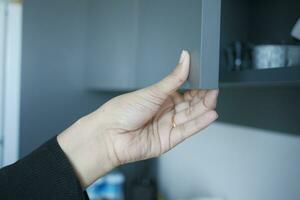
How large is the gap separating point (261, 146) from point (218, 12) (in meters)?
0.59

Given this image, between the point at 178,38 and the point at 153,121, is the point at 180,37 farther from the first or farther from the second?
the point at 153,121

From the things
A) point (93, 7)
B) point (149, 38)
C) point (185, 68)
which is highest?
point (93, 7)

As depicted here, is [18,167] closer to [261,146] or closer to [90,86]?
[261,146]

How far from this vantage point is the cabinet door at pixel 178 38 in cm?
40

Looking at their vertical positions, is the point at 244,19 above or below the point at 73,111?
above

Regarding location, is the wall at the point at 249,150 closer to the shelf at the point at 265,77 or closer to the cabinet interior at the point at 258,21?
the cabinet interior at the point at 258,21

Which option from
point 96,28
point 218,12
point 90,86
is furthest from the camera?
point 90,86

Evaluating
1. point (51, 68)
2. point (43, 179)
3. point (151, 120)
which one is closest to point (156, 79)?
point (151, 120)

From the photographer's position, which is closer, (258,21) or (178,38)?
(178,38)

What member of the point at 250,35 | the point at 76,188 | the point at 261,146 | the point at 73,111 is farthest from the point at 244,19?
the point at 73,111

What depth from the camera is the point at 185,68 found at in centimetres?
50

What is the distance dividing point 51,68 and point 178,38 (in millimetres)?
1109

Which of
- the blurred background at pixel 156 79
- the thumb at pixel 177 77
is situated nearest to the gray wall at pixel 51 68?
the blurred background at pixel 156 79

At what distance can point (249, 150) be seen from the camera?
940 millimetres
